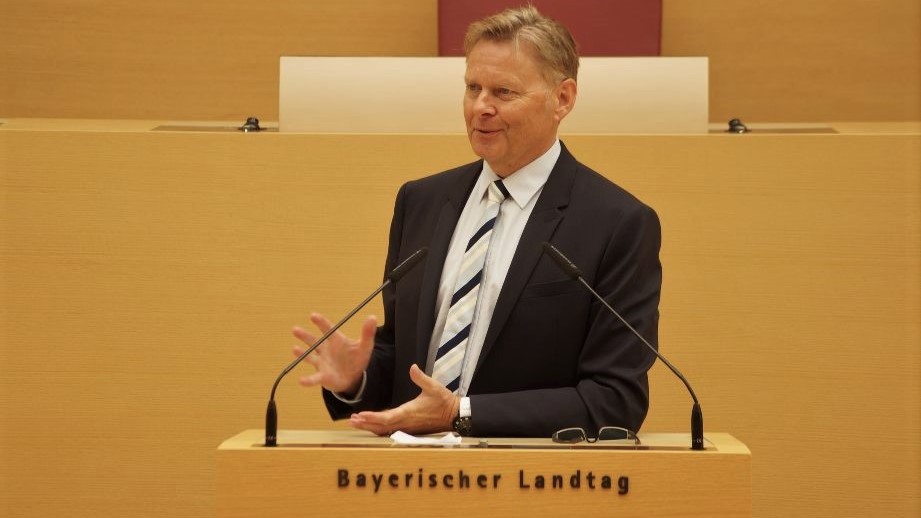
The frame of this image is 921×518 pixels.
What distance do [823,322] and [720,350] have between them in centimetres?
27

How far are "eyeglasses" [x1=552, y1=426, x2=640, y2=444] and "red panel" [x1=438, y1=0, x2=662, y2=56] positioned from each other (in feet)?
8.22

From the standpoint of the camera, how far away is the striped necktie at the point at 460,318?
2.18 meters

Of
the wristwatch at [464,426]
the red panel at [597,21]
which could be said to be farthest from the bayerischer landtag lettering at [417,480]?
the red panel at [597,21]

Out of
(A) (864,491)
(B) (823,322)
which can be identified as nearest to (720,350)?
(B) (823,322)

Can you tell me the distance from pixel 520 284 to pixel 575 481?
504 mm

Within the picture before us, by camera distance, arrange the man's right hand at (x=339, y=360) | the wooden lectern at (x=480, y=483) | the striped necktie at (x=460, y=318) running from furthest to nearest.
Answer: the striped necktie at (x=460, y=318) → the man's right hand at (x=339, y=360) → the wooden lectern at (x=480, y=483)

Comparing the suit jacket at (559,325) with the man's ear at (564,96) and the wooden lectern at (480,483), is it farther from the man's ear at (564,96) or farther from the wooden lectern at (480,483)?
the wooden lectern at (480,483)

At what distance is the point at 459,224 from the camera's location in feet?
7.52

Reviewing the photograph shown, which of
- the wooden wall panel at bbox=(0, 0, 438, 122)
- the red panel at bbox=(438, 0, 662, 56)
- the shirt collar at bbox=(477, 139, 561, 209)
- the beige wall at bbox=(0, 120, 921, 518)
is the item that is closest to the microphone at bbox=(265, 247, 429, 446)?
the shirt collar at bbox=(477, 139, 561, 209)

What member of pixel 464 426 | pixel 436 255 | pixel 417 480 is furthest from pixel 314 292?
pixel 417 480

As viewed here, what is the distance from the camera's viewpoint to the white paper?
5.89 feet

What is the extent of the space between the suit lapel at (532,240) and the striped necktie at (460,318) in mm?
47

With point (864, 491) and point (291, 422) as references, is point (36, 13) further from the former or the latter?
point (864, 491)

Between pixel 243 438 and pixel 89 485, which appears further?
pixel 89 485
